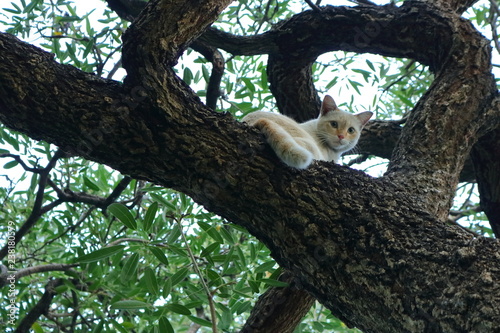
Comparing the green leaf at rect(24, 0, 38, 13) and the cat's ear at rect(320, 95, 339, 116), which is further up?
the cat's ear at rect(320, 95, 339, 116)

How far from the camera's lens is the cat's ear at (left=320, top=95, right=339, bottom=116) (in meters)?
3.73

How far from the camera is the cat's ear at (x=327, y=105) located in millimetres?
3734

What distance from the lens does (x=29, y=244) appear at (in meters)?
4.14

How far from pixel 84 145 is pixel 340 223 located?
3.31 feet

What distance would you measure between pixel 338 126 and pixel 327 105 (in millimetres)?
201

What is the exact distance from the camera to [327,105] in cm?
374

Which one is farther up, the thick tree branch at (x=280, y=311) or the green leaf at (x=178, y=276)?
the thick tree branch at (x=280, y=311)

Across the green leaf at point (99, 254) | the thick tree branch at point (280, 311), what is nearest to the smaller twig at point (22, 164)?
the green leaf at point (99, 254)

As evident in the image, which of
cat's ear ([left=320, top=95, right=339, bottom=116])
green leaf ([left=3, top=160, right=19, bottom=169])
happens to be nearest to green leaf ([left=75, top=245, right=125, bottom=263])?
green leaf ([left=3, top=160, right=19, bottom=169])

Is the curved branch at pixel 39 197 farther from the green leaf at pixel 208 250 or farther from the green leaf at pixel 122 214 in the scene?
the green leaf at pixel 208 250

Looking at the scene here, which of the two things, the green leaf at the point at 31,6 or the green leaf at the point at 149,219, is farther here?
the green leaf at the point at 31,6

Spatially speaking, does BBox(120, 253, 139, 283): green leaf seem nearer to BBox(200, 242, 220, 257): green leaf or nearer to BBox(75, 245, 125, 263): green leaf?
BBox(75, 245, 125, 263): green leaf

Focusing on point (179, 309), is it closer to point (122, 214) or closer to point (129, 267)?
Result: point (129, 267)

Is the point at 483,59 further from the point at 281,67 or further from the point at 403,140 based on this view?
the point at 281,67
